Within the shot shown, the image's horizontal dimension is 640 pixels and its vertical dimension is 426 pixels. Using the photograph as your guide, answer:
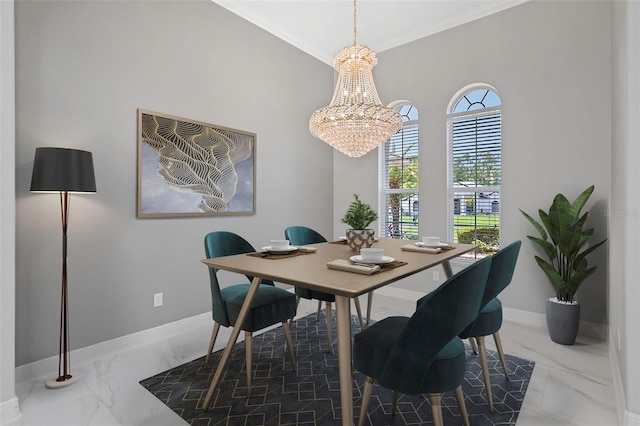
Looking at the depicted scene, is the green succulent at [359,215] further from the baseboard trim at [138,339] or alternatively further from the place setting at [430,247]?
the baseboard trim at [138,339]

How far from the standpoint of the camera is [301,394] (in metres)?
1.98

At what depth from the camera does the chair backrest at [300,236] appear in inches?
117

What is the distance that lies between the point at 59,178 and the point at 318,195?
2.97 meters

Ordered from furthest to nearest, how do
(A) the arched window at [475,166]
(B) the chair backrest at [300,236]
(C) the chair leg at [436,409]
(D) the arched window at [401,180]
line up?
(D) the arched window at [401,180] → (A) the arched window at [475,166] → (B) the chair backrest at [300,236] → (C) the chair leg at [436,409]

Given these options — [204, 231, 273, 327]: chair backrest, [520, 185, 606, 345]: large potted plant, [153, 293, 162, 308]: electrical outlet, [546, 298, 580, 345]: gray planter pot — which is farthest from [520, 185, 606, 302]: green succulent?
[153, 293, 162, 308]: electrical outlet

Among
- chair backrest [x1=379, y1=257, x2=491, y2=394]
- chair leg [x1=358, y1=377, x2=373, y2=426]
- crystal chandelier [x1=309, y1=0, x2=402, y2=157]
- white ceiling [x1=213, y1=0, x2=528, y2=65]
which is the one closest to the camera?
chair backrest [x1=379, y1=257, x2=491, y2=394]

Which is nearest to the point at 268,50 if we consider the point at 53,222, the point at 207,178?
the point at 207,178

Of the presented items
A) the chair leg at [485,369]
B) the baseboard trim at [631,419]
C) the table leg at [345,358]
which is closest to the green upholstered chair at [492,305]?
the chair leg at [485,369]

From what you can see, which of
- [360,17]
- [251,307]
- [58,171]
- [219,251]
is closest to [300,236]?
[219,251]

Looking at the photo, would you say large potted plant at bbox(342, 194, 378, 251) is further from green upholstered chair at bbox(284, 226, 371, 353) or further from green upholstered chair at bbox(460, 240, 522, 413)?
green upholstered chair at bbox(460, 240, 522, 413)

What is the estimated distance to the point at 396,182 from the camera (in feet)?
14.0

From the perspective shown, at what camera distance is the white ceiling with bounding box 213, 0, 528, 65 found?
3336mm
